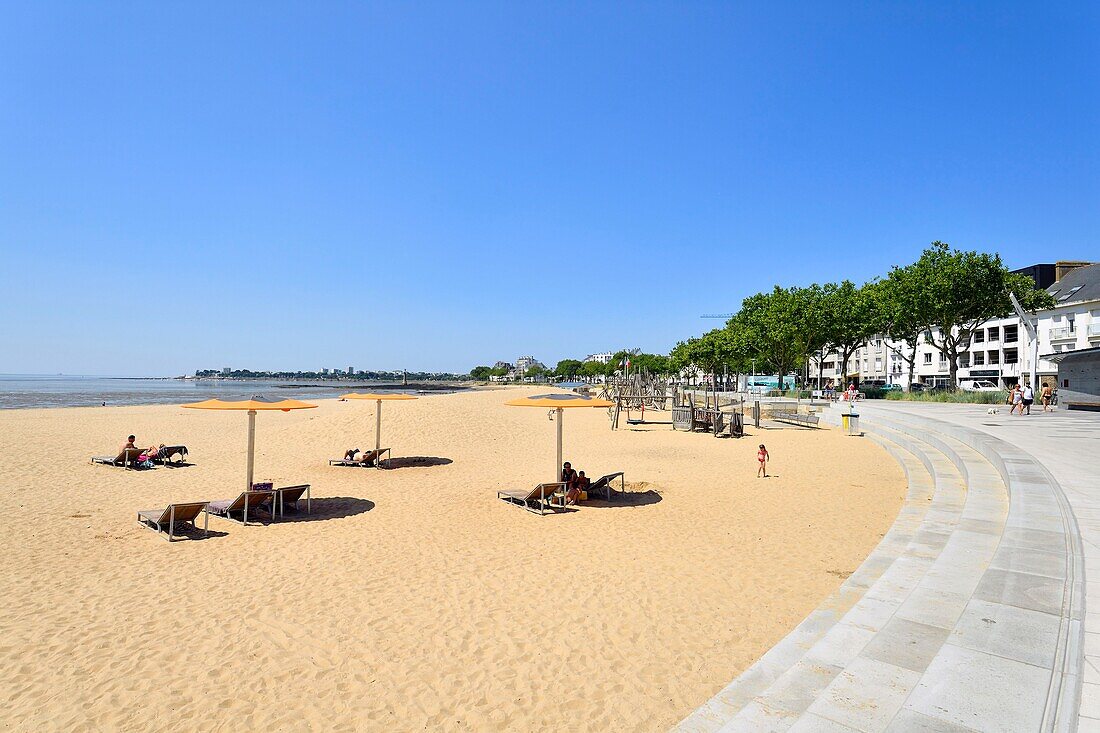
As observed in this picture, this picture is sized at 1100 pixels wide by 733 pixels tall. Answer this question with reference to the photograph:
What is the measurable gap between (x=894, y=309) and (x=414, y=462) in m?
39.9

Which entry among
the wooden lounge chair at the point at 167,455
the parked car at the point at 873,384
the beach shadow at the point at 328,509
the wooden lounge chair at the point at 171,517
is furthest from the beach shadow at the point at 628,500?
the parked car at the point at 873,384

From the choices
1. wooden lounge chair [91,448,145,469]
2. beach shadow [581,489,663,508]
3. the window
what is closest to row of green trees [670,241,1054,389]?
the window

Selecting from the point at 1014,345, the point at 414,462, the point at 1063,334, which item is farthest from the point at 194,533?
the point at 1014,345

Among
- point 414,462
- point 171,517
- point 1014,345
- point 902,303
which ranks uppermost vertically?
point 902,303

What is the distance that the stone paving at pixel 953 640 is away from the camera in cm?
367

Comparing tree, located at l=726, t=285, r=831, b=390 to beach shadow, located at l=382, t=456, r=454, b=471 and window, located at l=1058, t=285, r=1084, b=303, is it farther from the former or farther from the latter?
beach shadow, located at l=382, t=456, r=454, b=471

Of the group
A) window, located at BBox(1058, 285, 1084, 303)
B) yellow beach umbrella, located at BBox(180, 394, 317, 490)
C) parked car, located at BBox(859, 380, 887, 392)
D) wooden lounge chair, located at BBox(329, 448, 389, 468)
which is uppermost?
window, located at BBox(1058, 285, 1084, 303)

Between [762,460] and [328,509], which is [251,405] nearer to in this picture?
[328,509]

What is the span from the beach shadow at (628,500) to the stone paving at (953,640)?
4949mm

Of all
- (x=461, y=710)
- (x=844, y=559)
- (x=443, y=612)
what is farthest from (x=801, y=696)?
(x=844, y=559)

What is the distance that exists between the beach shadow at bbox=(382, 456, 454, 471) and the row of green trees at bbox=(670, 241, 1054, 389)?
38.1 meters

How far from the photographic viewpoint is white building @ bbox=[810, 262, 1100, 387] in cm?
4644

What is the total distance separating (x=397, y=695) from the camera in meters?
4.77

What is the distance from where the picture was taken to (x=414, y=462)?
56.7 feet
